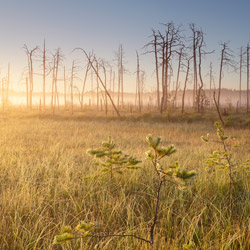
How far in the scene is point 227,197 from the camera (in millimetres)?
2842

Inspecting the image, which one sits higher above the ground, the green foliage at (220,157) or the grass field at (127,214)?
the green foliage at (220,157)

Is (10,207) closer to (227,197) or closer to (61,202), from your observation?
(61,202)

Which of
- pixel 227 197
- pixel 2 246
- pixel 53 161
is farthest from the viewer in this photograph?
pixel 53 161

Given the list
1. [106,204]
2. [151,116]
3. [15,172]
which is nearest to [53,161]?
[15,172]

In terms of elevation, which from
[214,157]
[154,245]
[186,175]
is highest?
[186,175]

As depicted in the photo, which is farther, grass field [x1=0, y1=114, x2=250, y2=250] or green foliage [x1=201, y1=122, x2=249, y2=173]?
green foliage [x1=201, y1=122, x2=249, y2=173]

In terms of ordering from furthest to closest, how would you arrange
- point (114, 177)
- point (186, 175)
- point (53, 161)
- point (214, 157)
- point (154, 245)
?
point (53, 161) → point (114, 177) → point (214, 157) → point (154, 245) → point (186, 175)

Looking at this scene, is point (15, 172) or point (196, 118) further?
point (196, 118)

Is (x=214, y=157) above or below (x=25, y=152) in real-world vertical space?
above

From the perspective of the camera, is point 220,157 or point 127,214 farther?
point 220,157

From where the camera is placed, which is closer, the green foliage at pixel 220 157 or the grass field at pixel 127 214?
the grass field at pixel 127 214

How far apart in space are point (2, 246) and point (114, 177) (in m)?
1.87

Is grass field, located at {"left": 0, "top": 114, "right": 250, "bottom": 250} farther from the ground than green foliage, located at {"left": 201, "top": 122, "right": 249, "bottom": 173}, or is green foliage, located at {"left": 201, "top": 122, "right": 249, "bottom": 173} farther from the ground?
green foliage, located at {"left": 201, "top": 122, "right": 249, "bottom": 173}

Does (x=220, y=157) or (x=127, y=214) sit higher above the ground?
(x=220, y=157)
